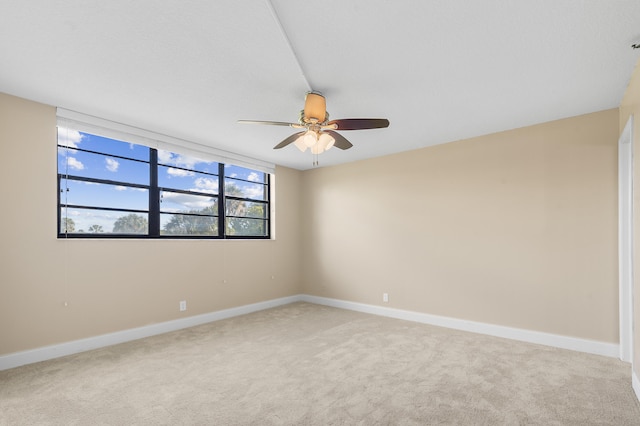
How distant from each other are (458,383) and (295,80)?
9.25ft

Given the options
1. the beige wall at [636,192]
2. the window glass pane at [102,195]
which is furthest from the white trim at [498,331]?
the window glass pane at [102,195]

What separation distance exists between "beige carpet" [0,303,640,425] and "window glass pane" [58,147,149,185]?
1909 millimetres

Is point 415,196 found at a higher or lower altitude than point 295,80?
lower

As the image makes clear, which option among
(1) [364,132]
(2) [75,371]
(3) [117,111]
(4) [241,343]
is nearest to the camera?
(2) [75,371]

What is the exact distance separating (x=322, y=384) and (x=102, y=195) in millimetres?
3153

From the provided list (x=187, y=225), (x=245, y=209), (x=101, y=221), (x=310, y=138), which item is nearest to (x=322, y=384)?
(x=310, y=138)

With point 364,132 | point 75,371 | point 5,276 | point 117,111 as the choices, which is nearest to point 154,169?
point 117,111

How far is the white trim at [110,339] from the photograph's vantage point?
9.54ft

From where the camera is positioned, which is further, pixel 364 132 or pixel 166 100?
pixel 364 132

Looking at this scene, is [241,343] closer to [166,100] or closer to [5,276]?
[5,276]

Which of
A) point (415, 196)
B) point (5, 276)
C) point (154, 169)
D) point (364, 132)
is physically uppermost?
point (364, 132)

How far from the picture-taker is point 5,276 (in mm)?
2875

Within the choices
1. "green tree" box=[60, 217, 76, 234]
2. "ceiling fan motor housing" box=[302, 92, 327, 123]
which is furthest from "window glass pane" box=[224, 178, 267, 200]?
"ceiling fan motor housing" box=[302, 92, 327, 123]

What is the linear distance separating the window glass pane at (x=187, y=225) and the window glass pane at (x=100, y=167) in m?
0.56
